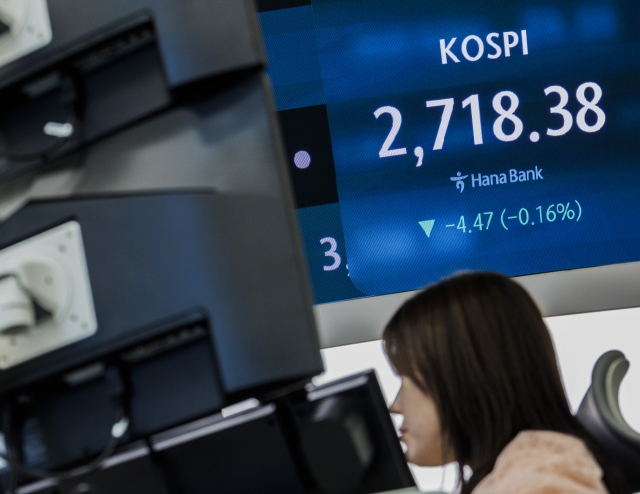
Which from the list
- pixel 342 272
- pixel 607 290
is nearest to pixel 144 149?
pixel 342 272

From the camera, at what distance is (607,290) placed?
6.67 feet

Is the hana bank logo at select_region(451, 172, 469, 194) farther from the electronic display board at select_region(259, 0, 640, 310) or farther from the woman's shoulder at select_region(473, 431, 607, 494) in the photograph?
the woman's shoulder at select_region(473, 431, 607, 494)

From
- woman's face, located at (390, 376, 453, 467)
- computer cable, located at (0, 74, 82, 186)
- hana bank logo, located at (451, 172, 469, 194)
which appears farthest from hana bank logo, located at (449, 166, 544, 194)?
computer cable, located at (0, 74, 82, 186)

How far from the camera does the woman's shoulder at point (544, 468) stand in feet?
3.43

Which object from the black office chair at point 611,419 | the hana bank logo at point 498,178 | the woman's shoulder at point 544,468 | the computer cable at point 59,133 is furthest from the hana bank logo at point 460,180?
the computer cable at point 59,133

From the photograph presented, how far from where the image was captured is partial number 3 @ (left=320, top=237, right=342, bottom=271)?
1.99 meters

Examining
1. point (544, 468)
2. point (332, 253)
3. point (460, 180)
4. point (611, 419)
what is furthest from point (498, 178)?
point (544, 468)

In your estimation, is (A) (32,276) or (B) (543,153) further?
(B) (543,153)

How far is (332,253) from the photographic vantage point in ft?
6.54

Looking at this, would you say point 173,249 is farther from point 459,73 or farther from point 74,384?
point 459,73

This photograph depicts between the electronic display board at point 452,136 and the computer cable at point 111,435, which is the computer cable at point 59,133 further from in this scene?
the electronic display board at point 452,136

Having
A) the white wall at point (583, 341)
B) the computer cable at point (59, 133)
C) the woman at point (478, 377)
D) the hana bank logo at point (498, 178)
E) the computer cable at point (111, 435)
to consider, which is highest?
the computer cable at point (59, 133)

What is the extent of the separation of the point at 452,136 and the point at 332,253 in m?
0.41

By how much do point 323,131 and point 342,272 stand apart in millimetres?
342
